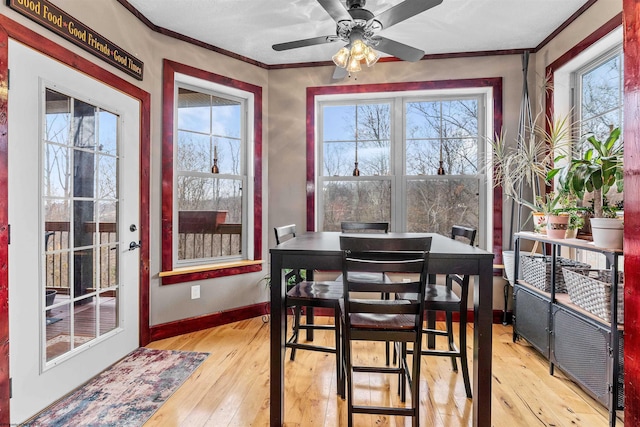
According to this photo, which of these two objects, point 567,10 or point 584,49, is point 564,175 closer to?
point 584,49

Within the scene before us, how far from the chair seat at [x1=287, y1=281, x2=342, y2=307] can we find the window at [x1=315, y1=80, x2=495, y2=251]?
1508 mm

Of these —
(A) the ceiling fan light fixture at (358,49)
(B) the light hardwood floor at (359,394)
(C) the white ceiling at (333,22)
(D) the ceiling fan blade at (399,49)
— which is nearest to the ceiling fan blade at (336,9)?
(A) the ceiling fan light fixture at (358,49)

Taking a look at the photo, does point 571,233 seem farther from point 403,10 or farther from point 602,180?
point 403,10

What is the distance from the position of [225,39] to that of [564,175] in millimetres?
2912

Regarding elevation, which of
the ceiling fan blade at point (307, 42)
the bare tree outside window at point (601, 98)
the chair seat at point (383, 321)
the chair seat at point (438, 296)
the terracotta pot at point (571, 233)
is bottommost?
the chair seat at point (383, 321)

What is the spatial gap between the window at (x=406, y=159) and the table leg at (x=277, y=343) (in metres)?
1.94

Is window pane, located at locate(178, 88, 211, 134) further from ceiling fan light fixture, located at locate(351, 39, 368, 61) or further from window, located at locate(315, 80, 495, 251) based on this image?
ceiling fan light fixture, located at locate(351, 39, 368, 61)

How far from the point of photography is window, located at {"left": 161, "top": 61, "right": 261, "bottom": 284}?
303 cm

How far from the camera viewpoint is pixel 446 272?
1.67 m

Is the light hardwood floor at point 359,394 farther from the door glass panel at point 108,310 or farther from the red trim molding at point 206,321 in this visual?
the door glass panel at point 108,310

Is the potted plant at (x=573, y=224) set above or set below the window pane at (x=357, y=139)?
below

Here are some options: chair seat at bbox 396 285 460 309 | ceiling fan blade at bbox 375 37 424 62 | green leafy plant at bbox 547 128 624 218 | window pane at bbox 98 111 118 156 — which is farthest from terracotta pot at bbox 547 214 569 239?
window pane at bbox 98 111 118 156

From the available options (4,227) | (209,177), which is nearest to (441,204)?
(209,177)

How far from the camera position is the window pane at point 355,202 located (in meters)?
3.62
